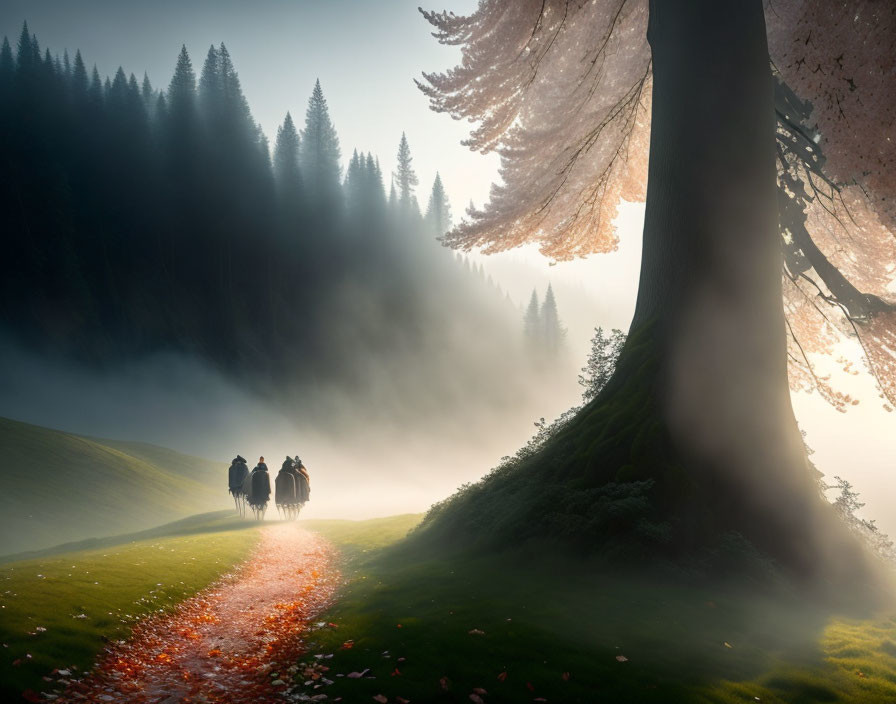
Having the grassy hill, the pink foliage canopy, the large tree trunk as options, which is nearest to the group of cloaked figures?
the grassy hill

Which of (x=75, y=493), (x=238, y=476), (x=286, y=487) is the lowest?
(x=286, y=487)

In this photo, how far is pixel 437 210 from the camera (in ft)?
358

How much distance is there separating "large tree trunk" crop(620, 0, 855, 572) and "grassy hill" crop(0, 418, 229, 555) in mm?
26566

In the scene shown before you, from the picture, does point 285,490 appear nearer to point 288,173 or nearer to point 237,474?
point 237,474

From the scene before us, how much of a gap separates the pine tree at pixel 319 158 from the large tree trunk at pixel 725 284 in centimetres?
8948

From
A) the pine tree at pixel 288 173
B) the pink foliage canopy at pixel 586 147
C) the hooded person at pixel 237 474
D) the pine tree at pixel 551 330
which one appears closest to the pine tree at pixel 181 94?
the pine tree at pixel 288 173

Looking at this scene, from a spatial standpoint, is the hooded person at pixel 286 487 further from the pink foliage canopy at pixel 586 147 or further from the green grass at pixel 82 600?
the pink foliage canopy at pixel 586 147

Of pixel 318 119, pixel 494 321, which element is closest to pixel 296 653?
pixel 318 119

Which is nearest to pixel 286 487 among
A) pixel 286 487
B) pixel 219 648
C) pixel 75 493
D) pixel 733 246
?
pixel 286 487

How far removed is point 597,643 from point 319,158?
98.3m

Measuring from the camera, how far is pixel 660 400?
32.3 feet

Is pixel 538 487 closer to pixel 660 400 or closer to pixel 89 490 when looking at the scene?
pixel 660 400

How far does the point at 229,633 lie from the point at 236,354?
7476 centimetres

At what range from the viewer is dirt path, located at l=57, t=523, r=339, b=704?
19.4 ft
